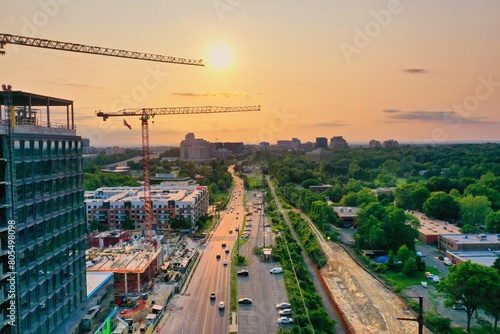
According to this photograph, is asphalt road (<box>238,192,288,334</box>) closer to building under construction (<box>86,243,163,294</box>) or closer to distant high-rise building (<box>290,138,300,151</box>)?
building under construction (<box>86,243,163,294</box>)

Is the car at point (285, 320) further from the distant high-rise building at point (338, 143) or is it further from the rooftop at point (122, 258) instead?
the distant high-rise building at point (338, 143)

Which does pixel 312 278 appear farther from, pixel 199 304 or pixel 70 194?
pixel 70 194

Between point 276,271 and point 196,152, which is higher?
point 196,152

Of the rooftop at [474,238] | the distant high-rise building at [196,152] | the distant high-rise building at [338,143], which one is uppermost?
the distant high-rise building at [338,143]

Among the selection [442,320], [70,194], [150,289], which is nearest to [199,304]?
[150,289]

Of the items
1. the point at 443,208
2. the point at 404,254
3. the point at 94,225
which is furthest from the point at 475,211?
the point at 94,225

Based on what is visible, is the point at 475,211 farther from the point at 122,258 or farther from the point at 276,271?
the point at 122,258

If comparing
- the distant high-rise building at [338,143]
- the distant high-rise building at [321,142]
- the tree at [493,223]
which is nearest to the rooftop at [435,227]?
the tree at [493,223]
